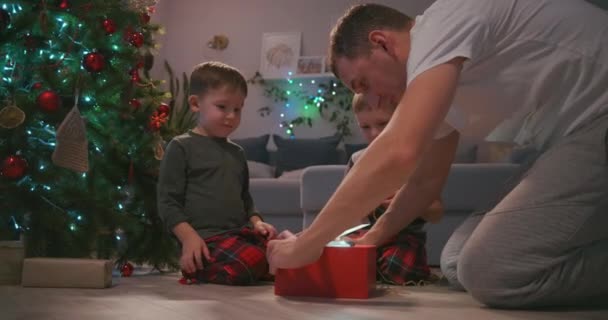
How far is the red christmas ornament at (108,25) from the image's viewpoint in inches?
77.7

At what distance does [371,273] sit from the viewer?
1.53 meters

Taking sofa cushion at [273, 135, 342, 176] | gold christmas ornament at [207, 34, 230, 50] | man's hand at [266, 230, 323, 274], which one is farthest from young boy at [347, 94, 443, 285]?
gold christmas ornament at [207, 34, 230, 50]

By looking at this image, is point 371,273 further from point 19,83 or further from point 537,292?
point 19,83

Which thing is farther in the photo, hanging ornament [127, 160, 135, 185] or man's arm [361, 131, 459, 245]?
hanging ornament [127, 160, 135, 185]

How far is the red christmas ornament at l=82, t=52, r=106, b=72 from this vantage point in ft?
6.28

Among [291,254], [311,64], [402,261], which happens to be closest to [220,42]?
[311,64]

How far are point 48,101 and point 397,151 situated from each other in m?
1.07

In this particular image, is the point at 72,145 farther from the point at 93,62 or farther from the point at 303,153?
the point at 303,153

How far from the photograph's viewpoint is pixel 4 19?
5.84 ft

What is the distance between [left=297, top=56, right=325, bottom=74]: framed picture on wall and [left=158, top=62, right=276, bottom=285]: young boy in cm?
328

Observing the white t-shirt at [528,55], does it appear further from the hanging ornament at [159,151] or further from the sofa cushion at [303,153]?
the sofa cushion at [303,153]

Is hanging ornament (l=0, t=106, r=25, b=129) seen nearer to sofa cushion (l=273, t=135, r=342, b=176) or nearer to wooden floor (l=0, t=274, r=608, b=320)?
wooden floor (l=0, t=274, r=608, b=320)

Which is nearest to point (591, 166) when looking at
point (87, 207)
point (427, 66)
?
point (427, 66)

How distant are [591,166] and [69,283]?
4.01 ft
